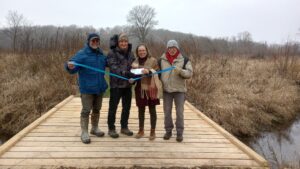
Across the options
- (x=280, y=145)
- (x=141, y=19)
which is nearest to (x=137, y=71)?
(x=280, y=145)

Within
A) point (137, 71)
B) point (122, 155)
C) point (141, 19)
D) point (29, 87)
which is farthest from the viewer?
point (141, 19)

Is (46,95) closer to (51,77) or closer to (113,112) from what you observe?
(51,77)

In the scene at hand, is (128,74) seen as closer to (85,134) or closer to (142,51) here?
(142,51)

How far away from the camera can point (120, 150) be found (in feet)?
11.6

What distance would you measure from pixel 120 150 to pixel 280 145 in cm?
453

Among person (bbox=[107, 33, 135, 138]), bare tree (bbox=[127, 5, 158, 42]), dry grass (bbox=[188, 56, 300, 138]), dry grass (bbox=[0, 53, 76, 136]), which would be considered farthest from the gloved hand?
bare tree (bbox=[127, 5, 158, 42])

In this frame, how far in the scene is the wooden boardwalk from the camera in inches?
126

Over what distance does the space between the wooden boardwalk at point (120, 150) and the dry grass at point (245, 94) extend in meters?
2.94

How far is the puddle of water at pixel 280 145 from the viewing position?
5328 mm

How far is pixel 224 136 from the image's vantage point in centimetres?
429

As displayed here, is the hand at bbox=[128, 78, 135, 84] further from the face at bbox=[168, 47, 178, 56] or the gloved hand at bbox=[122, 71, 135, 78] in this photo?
the face at bbox=[168, 47, 178, 56]

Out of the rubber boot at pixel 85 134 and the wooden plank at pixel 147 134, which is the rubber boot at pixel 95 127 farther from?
the wooden plank at pixel 147 134

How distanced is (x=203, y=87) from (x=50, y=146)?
614cm

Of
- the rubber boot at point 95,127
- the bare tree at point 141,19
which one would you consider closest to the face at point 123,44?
the rubber boot at point 95,127
